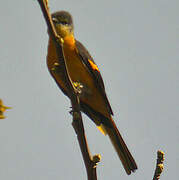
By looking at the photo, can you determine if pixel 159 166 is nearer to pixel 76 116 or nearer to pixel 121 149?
pixel 76 116

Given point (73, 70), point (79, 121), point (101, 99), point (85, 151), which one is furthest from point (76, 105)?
point (101, 99)

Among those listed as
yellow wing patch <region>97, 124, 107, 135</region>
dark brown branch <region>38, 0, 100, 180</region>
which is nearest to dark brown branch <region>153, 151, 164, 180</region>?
dark brown branch <region>38, 0, 100, 180</region>

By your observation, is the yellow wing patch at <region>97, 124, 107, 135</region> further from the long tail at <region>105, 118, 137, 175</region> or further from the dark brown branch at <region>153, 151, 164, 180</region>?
the dark brown branch at <region>153, 151, 164, 180</region>

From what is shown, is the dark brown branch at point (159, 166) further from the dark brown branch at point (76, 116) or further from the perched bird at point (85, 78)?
the perched bird at point (85, 78)

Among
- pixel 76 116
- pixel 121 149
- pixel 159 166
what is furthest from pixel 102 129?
pixel 159 166

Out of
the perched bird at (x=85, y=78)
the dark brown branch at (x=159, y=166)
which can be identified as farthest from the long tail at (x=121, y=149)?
the dark brown branch at (x=159, y=166)

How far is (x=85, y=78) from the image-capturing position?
4.71 metres

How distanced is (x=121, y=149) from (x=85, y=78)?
1.15 metres

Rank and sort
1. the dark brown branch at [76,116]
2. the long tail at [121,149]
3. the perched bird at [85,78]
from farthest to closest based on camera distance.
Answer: the perched bird at [85,78]
the long tail at [121,149]
the dark brown branch at [76,116]

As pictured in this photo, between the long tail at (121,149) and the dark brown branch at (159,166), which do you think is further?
the long tail at (121,149)

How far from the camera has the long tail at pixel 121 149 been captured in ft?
Answer: 12.0

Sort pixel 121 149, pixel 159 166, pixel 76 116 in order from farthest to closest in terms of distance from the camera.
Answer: pixel 121 149
pixel 76 116
pixel 159 166

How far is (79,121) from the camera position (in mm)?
2514

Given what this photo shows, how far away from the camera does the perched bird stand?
4527mm
